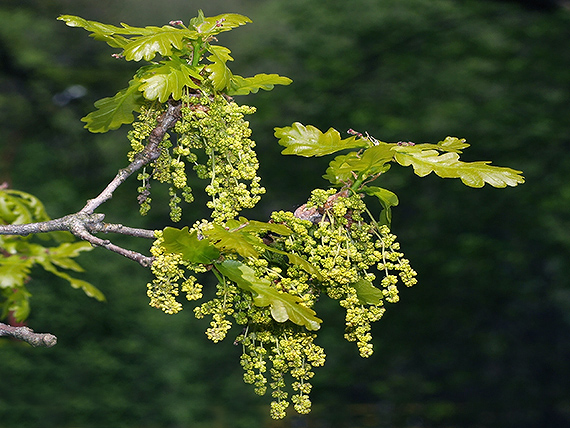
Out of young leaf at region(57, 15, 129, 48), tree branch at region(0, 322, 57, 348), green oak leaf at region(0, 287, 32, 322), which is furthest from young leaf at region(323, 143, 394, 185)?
green oak leaf at region(0, 287, 32, 322)

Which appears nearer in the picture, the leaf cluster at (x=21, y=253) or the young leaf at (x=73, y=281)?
the leaf cluster at (x=21, y=253)

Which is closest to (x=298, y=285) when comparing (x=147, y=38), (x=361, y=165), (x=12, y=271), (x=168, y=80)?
(x=361, y=165)

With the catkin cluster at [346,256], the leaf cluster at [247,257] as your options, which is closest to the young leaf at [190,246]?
the leaf cluster at [247,257]

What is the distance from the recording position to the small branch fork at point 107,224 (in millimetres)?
1322

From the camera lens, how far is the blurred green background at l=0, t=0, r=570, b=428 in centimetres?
769

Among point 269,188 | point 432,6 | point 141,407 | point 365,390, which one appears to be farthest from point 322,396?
point 432,6

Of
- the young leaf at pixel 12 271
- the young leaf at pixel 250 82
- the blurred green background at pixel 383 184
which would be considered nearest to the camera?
the young leaf at pixel 250 82

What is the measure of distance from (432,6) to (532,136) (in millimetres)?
2002

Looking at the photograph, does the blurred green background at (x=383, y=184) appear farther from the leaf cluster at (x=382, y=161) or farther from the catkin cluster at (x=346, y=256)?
the catkin cluster at (x=346, y=256)

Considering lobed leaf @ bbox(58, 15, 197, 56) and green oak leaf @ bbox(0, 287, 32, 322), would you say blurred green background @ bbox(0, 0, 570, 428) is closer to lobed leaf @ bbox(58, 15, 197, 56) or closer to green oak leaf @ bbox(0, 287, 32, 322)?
green oak leaf @ bbox(0, 287, 32, 322)

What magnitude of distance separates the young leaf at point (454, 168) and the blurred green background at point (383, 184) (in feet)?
20.8

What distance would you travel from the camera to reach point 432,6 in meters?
7.82

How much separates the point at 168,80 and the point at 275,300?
0.54m

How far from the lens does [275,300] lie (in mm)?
1291
